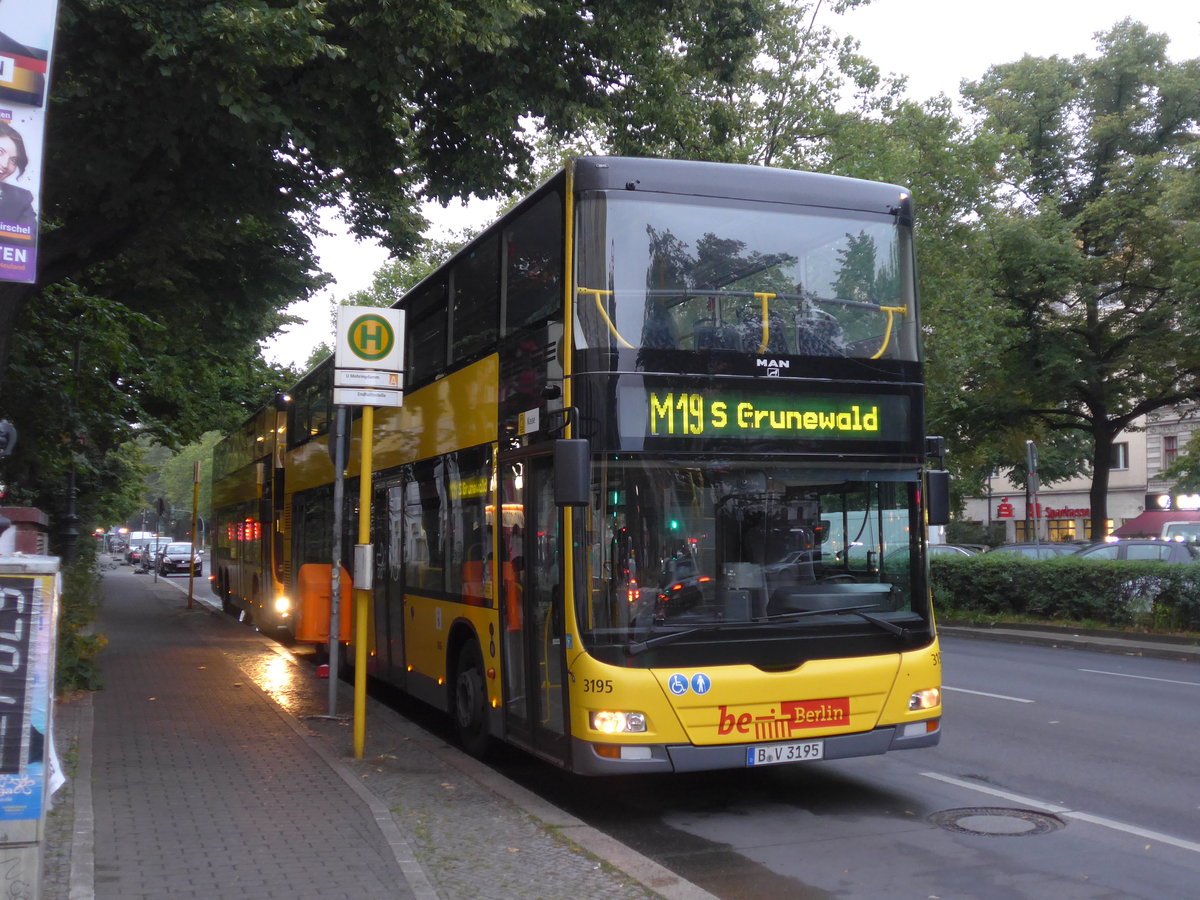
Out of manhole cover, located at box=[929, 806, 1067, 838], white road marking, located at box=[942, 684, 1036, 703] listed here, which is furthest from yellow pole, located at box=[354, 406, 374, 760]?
white road marking, located at box=[942, 684, 1036, 703]

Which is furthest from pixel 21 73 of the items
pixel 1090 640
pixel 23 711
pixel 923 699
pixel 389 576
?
pixel 1090 640

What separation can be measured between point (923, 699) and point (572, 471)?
290 centimetres

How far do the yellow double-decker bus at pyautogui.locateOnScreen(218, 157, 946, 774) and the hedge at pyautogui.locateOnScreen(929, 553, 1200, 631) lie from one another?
13.1 m

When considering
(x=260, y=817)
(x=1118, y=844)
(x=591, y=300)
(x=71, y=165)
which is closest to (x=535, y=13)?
(x=591, y=300)

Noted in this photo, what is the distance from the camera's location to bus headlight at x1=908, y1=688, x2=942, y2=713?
7.64 meters

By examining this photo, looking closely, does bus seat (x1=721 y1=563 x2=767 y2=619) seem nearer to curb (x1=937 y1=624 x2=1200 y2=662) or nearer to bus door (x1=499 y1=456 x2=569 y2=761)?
bus door (x1=499 y1=456 x2=569 y2=761)

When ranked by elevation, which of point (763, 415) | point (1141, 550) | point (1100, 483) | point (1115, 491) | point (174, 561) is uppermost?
point (1115, 491)

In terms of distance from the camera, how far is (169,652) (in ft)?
56.3

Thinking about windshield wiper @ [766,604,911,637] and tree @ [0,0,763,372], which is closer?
windshield wiper @ [766,604,911,637]

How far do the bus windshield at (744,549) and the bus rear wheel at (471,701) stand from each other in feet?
7.61

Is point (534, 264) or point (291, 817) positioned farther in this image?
point (534, 264)

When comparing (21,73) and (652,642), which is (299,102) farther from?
(652,642)

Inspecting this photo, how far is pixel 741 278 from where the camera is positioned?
7.67m

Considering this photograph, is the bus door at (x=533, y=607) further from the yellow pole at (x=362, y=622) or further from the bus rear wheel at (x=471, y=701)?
the yellow pole at (x=362, y=622)
